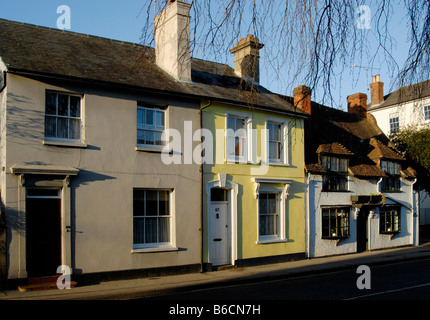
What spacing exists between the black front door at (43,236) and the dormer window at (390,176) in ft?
56.4

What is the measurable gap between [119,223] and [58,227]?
1.86 metres

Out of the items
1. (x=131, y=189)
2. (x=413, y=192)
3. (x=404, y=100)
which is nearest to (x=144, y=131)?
(x=131, y=189)

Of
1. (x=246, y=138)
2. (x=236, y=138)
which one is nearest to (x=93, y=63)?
(x=236, y=138)

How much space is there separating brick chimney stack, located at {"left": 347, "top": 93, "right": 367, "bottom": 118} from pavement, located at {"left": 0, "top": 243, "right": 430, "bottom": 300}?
35.1ft

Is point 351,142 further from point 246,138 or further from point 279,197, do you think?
point 246,138

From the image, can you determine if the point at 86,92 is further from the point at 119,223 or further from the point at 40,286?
the point at 40,286

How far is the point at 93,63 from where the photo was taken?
14852 mm

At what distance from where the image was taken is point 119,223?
45.3ft

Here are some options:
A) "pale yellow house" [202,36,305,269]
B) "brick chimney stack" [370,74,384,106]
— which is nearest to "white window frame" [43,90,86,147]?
"pale yellow house" [202,36,305,269]

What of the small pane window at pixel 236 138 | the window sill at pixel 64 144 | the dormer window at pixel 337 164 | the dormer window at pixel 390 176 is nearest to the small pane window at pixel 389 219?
the dormer window at pixel 390 176

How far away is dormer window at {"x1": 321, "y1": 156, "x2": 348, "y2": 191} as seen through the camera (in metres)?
20.0

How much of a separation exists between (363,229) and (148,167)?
42.1 feet

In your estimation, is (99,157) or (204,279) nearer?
(99,157)

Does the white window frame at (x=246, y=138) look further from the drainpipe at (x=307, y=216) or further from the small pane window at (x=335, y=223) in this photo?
the small pane window at (x=335, y=223)
